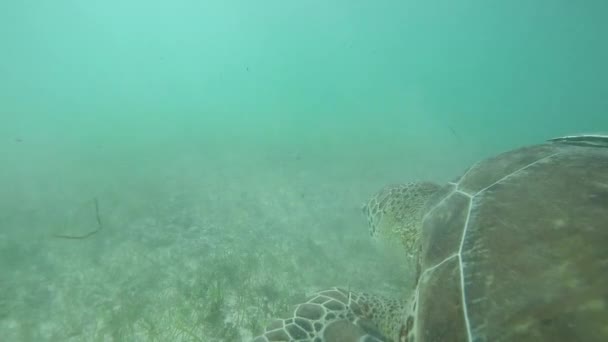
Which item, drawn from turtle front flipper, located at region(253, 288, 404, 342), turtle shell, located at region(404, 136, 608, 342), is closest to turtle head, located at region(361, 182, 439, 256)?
turtle front flipper, located at region(253, 288, 404, 342)

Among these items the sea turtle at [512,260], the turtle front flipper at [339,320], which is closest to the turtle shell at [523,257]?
the sea turtle at [512,260]

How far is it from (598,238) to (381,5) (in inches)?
1896

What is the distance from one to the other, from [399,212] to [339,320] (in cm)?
119

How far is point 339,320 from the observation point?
1991 millimetres

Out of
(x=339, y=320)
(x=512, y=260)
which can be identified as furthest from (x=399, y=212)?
(x=512, y=260)

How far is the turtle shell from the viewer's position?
1010 mm

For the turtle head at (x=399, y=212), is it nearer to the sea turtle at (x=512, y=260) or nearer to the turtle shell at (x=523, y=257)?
the sea turtle at (x=512, y=260)

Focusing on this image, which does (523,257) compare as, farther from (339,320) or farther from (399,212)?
(399,212)

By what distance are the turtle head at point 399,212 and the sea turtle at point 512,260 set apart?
0.57 metres

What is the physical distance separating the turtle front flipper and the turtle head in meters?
0.51

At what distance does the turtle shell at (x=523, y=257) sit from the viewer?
1010mm

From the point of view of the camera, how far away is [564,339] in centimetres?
94

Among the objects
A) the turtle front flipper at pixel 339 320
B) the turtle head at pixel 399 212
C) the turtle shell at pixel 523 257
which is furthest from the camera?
the turtle head at pixel 399 212

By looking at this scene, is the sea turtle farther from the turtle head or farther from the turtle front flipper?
the turtle head
